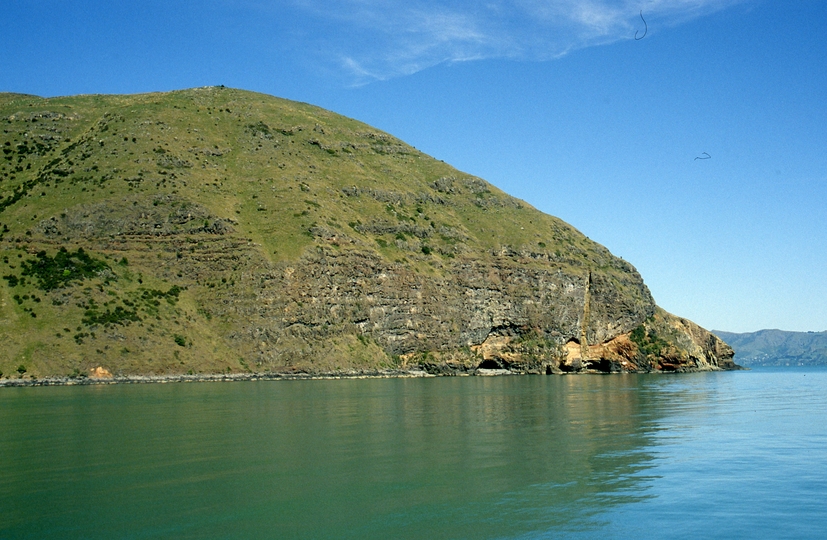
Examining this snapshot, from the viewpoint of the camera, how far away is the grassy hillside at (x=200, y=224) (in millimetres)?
90562

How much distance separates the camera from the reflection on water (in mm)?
19594

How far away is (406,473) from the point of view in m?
26.1

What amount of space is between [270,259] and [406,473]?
83.7 meters

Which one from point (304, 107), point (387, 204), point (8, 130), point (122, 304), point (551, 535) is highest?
point (304, 107)

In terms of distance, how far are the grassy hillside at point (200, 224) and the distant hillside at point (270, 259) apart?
0.35 meters

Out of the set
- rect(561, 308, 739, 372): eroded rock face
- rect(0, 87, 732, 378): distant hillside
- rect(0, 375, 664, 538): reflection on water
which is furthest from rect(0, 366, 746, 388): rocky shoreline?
rect(0, 375, 664, 538): reflection on water

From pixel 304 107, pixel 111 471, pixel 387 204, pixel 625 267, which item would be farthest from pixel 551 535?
pixel 304 107

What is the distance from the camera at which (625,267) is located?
15125cm

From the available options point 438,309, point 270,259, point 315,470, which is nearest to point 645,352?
point 438,309

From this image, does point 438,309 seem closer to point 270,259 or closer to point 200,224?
point 270,259

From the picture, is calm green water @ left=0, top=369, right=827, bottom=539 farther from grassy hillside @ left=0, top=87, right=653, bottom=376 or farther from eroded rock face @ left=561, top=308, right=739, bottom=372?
eroded rock face @ left=561, top=308, right=739, bottom=372

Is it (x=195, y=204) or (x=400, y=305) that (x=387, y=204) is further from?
(x=195, y=204)

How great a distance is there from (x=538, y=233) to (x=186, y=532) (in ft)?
425

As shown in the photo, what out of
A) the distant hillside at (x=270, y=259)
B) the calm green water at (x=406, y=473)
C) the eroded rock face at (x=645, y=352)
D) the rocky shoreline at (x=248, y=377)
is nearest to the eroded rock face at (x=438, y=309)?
the distant hillside at (x=270, y=259)
